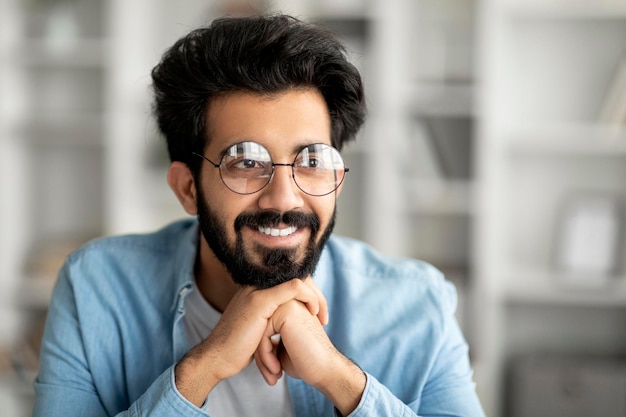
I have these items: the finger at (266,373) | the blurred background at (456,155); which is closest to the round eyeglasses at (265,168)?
the finger at (266,373)

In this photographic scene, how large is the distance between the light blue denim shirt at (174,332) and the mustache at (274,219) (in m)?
0.20

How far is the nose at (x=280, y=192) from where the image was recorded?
134cm

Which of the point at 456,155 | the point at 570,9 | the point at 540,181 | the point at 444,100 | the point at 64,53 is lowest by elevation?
the point at 540,181

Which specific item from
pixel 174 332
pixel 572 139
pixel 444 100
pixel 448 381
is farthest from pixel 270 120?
pixel 572 139

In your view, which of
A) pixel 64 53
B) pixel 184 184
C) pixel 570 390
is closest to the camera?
pixel 184 184

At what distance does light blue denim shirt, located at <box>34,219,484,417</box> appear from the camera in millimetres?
1458

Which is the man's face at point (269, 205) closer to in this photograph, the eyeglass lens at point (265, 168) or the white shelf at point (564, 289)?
the eyeglass lens at point (265, 168)

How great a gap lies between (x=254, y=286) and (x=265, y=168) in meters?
0.21

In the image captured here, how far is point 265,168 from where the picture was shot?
53.2 inches

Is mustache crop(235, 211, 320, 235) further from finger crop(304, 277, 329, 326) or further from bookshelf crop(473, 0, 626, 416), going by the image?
bookshelf crop(473, 0, 626, 416)

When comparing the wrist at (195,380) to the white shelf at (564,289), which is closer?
the wrist at (195,380)

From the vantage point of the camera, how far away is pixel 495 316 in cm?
311

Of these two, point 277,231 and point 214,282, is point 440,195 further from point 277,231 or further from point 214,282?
point 277,231

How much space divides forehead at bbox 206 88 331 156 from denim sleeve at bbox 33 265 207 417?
0.42 meters
